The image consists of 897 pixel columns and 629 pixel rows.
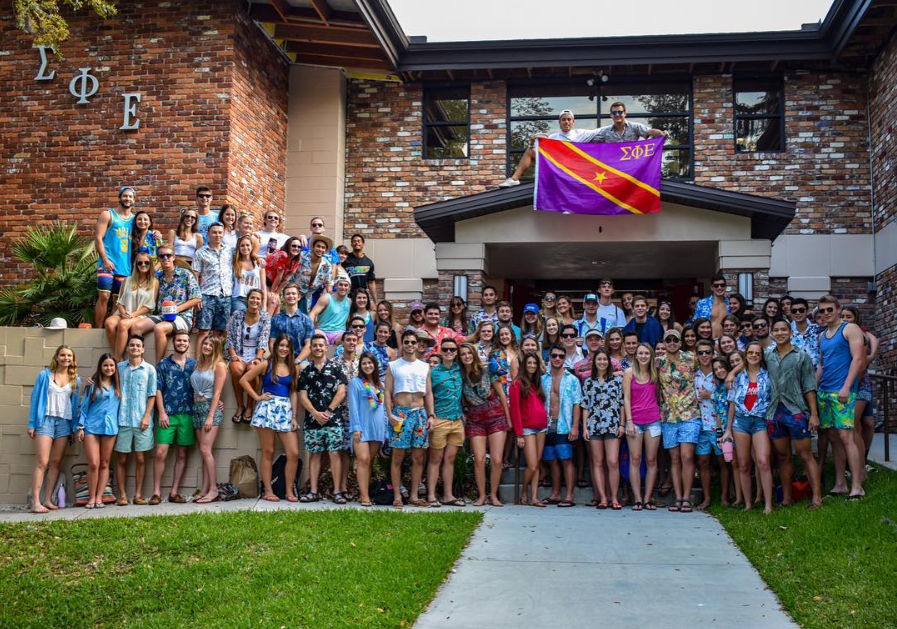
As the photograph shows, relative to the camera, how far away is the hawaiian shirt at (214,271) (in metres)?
11.0

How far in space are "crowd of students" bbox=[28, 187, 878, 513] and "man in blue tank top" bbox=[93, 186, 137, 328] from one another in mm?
22

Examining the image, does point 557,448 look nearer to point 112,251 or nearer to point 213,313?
point 213,313

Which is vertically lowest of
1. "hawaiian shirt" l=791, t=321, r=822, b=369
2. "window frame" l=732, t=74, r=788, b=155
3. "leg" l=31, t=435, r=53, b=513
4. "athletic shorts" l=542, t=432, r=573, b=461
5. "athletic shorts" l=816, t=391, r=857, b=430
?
"leg" l=31, t=435, r=53, b=513

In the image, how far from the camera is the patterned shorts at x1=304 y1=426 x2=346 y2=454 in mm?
10305

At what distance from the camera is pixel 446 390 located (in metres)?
10.4

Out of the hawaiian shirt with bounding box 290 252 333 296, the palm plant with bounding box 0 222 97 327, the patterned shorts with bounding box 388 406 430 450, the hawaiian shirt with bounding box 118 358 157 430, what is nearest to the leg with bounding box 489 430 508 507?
the patterned shorts with bounding box 388 406 430 450

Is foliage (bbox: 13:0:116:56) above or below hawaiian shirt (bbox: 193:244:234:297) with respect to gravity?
above

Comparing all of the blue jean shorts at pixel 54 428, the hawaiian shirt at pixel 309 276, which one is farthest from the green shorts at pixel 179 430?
the hawaiian shirt at pixel 309 276

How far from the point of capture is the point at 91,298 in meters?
12.2

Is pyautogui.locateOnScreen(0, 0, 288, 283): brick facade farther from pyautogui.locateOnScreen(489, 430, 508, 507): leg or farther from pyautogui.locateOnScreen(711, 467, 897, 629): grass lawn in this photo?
pyautogui.locateOnScreen(711, 467, 897, 629): grass lawn

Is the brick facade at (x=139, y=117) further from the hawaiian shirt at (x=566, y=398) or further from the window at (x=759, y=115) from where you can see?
the window at (x=759, y=115)

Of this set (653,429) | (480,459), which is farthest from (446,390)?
(653,429)

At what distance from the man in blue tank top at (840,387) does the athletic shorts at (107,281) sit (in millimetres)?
8085

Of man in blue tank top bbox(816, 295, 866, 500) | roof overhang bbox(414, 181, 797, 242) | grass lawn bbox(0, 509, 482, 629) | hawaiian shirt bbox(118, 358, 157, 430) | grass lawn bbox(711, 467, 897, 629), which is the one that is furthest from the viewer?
roof overhang bbox(414, 181, 797, 242)
